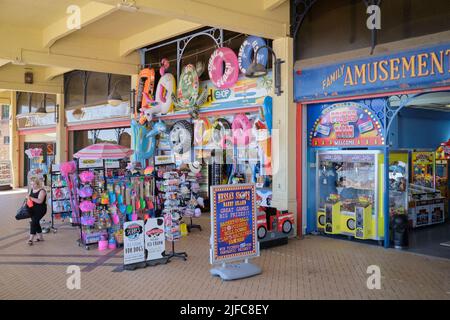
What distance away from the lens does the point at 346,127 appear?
27.7 feet

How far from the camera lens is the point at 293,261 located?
691 cm

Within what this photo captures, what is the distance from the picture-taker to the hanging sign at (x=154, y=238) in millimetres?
6630

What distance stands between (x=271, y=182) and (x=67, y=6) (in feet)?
20.1

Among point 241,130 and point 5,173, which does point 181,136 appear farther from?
point 5,173

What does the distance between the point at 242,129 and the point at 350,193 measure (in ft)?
9.54

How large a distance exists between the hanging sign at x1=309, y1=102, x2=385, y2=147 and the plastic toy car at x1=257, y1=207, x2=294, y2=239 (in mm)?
1728

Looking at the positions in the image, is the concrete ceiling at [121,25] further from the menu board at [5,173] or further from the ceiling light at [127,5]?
the menu board at [5,173]

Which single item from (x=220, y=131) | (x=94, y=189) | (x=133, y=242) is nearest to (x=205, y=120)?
(x=220, y=131)

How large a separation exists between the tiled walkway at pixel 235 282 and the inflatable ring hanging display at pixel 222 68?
3896mm

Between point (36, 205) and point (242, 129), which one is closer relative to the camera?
point (36, 205)

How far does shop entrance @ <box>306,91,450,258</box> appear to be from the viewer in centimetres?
805

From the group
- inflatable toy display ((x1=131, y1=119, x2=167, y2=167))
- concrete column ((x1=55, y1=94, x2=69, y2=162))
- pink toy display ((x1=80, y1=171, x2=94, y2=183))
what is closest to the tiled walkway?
pink toy display ((x1=80, y1=171, x2=94, y2=183))
